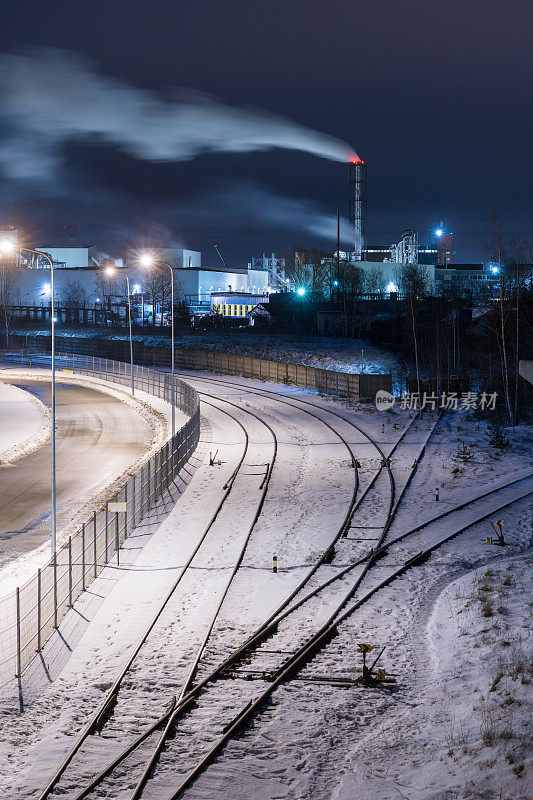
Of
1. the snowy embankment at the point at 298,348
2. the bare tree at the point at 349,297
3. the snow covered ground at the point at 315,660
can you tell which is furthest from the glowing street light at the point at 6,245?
the bare tree at the point at 349,297

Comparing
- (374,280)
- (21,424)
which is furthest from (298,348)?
(374,280)

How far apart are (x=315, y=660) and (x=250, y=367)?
145 feet

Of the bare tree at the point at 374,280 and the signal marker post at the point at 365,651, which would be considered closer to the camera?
the signal marker post at the point at 365,651

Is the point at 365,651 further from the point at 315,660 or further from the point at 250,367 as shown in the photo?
the point at 250,367

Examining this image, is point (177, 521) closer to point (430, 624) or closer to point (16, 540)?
point (16, 540)

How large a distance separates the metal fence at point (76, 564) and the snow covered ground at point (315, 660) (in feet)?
1.19

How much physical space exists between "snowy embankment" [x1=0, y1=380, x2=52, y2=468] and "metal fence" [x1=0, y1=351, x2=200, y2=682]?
7.18 metres

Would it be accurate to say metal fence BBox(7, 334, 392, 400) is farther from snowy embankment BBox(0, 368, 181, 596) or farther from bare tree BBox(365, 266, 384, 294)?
bare tree BBox(365, 266, 384, 294)

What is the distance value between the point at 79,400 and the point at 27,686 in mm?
36115

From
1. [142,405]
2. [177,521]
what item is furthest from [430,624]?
[142,405]

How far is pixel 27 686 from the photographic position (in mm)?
11195

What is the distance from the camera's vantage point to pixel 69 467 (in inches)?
1085

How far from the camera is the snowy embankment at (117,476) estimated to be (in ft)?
53.6

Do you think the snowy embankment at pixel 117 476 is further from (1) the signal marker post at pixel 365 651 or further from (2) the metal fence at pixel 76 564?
(1) the signal marker post at pixel 365 651
